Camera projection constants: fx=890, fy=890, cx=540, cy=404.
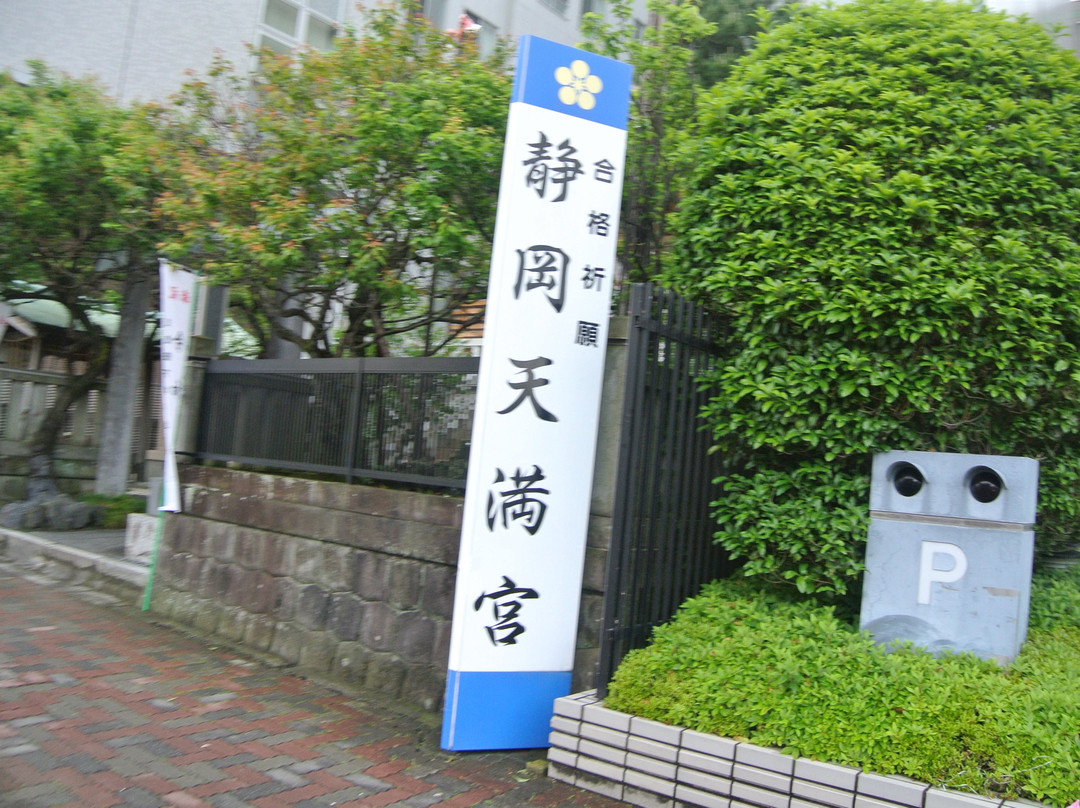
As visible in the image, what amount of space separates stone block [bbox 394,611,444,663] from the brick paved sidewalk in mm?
332

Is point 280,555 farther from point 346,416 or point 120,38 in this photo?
point 120,38

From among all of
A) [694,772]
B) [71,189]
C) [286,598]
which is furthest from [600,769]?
[71,189]

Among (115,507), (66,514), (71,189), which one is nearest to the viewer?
(71,189)

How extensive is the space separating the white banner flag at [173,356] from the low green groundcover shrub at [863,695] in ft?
16.0

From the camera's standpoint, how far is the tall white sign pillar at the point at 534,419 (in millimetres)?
4777

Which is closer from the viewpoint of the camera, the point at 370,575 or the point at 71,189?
the point at 370,575

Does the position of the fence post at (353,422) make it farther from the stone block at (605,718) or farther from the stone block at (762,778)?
the stone block at (762,778)

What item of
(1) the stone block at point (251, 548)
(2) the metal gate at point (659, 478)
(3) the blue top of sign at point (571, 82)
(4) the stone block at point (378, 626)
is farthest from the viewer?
(1) the stone block at point (251, 548)

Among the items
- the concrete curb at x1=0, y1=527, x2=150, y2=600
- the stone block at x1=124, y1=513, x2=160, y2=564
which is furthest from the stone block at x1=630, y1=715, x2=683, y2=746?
the stone block at x1=124, y1=513, x2=160, y2=564

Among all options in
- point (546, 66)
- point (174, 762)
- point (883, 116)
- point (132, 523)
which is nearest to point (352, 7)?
point (132, 523)

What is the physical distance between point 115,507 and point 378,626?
7946 millimetres

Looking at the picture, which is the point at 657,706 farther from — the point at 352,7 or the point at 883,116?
the point at 352,7

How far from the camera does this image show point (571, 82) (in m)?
5.11

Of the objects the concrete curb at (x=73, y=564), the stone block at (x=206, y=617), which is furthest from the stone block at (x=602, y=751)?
the concrete curb at (x=73, y=564)
